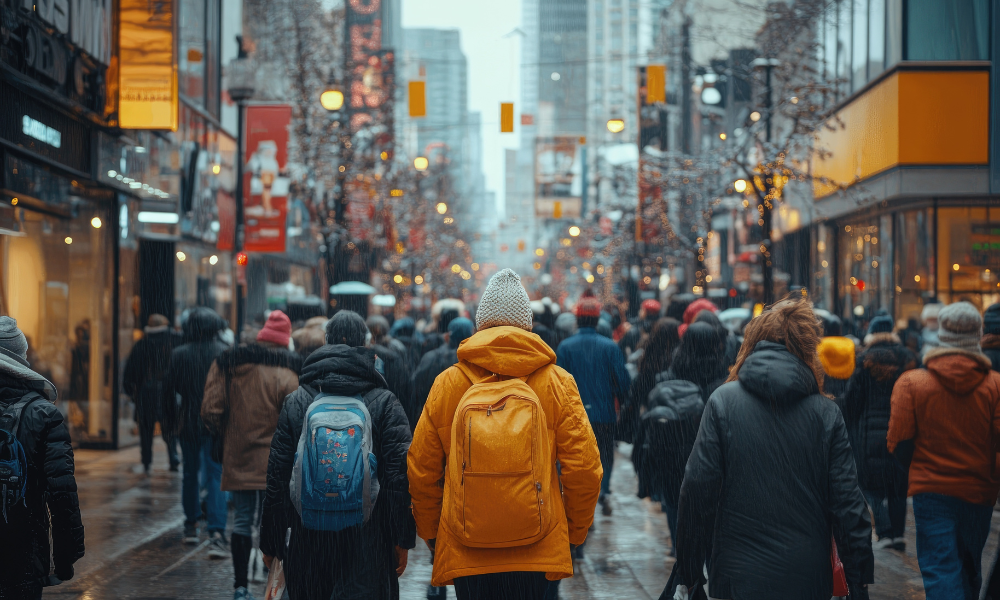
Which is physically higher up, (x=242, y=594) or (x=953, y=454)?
(x=953, y=454)

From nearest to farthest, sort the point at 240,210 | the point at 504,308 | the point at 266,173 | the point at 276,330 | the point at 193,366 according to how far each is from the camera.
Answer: the point at 504,308
the point at 276,330
the point at 193,366
the point at 240,210
the point at 266,173

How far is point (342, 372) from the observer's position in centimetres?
521

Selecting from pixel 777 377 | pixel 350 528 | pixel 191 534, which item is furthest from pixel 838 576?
pixel 191 534

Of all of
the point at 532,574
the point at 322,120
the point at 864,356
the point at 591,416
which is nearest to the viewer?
the point at 532,574

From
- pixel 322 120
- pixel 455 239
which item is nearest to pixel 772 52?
pixel 322 120

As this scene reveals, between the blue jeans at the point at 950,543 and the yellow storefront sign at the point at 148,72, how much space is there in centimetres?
1336

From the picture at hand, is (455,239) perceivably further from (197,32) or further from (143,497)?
(143,497)

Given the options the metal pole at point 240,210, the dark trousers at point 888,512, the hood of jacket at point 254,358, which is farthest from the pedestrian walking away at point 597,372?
the metal pole at point 240,210

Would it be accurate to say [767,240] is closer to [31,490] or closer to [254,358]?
[254,358]

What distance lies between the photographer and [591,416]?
1000 centimetres

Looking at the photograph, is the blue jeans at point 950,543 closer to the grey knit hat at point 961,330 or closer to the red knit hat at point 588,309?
the grey knit hat at point 961,330

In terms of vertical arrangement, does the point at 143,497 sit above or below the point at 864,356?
below

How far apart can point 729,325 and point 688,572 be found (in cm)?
1129

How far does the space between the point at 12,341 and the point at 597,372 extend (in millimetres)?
5972
